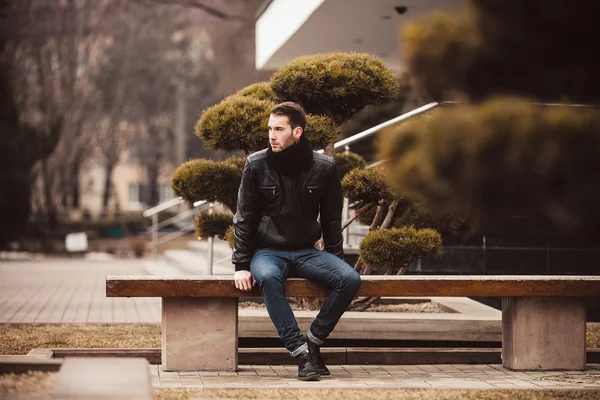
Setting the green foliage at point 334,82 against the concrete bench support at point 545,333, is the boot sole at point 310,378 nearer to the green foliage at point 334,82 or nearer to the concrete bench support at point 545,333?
the concrete bench support at point 545,333

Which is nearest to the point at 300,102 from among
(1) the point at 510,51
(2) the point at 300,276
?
(2) the point at 300,276

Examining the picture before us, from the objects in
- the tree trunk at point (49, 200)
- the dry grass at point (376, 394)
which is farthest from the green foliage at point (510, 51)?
the tree trunk at point (49, 200)

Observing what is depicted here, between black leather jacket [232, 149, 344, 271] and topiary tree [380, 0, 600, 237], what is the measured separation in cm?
284

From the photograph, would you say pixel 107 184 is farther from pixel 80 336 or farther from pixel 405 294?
pixel 405 294

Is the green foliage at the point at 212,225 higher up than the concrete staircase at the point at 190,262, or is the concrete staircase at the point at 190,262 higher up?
the green foliage at the point at 212,225

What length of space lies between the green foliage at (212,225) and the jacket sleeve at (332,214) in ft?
8.05

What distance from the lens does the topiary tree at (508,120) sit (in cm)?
328

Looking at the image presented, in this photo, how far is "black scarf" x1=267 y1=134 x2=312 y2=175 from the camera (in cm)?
644

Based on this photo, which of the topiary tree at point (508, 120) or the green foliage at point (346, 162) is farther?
the green foliage at point (346, 162)

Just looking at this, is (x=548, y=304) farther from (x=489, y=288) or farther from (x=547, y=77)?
(x=547, y=77)

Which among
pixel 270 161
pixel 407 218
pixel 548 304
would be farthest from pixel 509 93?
pixel 407 218

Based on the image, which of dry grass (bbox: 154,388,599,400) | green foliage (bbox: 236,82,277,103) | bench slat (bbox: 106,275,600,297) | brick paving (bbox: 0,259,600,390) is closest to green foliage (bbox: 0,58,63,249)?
brick paving (bbox: 0,259,600,390)

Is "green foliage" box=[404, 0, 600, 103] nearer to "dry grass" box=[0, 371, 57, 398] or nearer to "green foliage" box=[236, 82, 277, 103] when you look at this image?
"dry grass" box=[0, 371, 57, 398]

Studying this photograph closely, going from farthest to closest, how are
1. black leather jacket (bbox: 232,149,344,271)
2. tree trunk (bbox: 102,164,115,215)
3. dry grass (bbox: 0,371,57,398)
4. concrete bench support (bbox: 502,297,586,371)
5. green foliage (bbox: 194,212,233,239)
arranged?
tree trunk (bbox: 102,164,115,215) → green foliage (bbox: 194,212,233,239) → concrete bench support (bbox: 502,297,586,371) → black leather jacket (bbox: 232,149,344,271) → dry grass (bbox: 0,371,57,398)
